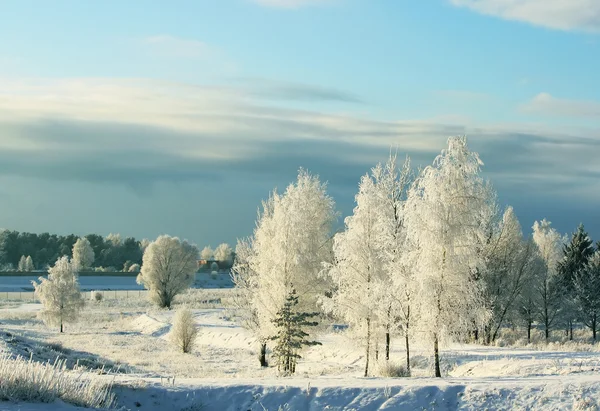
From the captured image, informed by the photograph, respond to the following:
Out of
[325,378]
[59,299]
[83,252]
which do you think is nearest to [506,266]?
[325,378]

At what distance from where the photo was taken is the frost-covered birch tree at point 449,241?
2556 centimetres

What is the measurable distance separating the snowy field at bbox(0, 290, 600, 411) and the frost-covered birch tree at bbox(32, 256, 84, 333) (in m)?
10.3

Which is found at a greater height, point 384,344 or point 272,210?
point 272,210

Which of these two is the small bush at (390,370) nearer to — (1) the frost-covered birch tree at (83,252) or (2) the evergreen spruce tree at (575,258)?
(2) the evergreen spruce tree at (575,258)

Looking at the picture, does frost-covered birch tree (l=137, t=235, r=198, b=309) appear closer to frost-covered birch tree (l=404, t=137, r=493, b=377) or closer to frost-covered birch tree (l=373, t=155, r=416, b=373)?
frost-covered birch tree (l=373, t=155, r=416, b=373)

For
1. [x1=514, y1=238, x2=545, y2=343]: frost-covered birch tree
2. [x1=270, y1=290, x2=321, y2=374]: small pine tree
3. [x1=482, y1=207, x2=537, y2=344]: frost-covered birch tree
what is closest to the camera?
[x1=270, y1=290, x2=321, y2=374]: small pine tree

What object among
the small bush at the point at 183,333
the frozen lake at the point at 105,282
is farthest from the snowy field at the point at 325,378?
the frozen lake at the point at 105,282

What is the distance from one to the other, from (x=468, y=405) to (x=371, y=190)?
14515 millimetres

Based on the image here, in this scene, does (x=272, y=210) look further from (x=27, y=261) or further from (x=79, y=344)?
(x=27, y=261)

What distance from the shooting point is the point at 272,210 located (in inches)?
1526

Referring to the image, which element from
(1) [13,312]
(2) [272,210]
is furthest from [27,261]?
(2) [272,210]

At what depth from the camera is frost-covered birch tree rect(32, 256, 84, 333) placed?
69875 millimetres

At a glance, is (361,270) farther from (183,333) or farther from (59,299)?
(59,299)

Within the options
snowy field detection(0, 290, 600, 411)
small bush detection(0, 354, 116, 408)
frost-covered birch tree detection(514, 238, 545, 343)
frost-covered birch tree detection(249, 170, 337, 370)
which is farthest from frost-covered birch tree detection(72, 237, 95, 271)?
small bush detection(0, 354, 116, 408)
